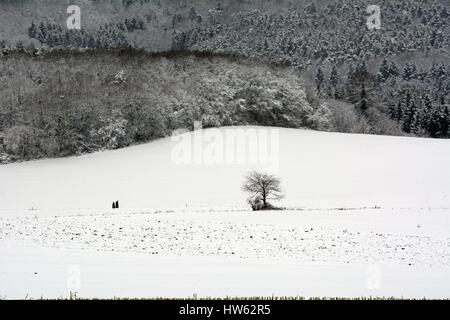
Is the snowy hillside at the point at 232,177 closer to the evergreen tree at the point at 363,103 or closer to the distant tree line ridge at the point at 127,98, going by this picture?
the distant tree line ridge at the point at 127,98

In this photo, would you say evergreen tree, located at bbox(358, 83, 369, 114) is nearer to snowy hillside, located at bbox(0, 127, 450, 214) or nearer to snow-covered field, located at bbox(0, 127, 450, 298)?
snowy hillside, located at bbox(0, 127, 450, 214)

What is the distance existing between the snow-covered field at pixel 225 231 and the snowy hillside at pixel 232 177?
0.73 feet

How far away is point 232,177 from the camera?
53.5 meters

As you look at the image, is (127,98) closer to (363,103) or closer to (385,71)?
(363,103)

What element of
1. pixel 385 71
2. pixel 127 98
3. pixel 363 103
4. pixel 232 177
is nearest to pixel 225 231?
pixel 232 177

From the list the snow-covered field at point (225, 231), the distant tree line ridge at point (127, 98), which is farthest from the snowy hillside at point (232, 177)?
the distant tree line ridge at point (127, 98)

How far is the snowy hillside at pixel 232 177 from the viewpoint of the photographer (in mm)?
44469

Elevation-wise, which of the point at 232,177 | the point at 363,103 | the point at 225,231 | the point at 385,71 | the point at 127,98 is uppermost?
the point at 385,71

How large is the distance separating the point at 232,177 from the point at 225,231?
2980 centimetres

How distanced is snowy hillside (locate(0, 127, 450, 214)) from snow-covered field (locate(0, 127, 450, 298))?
0.22 m

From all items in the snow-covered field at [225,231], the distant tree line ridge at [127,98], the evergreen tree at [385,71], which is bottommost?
the snow-covered field at [225,231]

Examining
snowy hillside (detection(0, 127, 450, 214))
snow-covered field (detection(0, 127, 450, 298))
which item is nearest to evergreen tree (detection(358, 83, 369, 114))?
snowy hillside (detection(0, 127, 450, 214))

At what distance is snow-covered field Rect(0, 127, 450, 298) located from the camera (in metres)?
12.7
